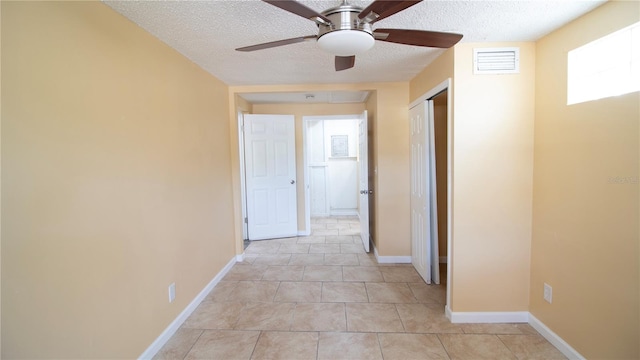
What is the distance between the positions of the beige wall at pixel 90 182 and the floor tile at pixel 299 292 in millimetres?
874

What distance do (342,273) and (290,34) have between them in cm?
253

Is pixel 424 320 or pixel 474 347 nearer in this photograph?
pixel 474 347

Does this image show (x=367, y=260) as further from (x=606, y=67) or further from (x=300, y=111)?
(x=606, y=67)

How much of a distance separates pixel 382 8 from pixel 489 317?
2423 millimetres

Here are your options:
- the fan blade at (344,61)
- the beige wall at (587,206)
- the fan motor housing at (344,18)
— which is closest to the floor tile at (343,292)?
the beige wall at (587,206)

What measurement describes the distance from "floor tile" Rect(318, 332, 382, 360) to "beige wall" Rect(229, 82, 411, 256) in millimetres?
1564

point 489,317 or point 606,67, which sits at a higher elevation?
point 606,67

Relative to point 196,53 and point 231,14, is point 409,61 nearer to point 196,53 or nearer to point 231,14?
point 231,14

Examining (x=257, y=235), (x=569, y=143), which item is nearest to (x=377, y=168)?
(x=569, y=143)

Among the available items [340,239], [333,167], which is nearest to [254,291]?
[340,239]

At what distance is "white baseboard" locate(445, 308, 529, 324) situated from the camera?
2.29 m

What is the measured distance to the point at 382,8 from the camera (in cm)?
122

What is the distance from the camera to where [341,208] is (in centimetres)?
650

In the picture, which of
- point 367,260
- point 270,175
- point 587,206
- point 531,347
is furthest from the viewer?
point 270,175
